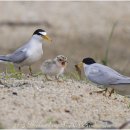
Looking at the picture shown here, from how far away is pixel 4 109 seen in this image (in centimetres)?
945

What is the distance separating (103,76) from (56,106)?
1033 mm

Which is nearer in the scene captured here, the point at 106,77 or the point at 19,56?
the point at 106,77

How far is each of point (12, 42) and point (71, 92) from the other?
7651 millimetres

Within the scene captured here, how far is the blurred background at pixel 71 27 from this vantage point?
1764cm

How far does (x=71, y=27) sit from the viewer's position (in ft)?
59.8

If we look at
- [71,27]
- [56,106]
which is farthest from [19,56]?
[71,27]

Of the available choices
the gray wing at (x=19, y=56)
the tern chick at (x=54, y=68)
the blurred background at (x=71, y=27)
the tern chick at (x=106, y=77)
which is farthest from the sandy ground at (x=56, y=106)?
the blurred background at (x=71, y=27)

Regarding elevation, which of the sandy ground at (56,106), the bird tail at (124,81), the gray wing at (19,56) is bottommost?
the sandy ground at (56,106)

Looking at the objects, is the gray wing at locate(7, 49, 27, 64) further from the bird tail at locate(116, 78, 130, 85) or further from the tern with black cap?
the bird tail at locate(116, 78, 130, 85)

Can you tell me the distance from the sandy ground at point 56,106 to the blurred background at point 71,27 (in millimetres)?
6842

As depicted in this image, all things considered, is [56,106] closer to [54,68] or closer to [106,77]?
[106,77]

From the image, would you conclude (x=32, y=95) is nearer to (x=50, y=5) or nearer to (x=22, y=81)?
(x=22, y=81)

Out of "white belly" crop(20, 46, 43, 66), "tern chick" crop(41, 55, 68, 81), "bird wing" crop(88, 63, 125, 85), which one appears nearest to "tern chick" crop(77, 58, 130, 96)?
"bird wing" crop(88, 63, 125, 85)

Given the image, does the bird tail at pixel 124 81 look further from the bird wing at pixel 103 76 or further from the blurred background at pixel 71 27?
the blurred background at pixel 71 27
